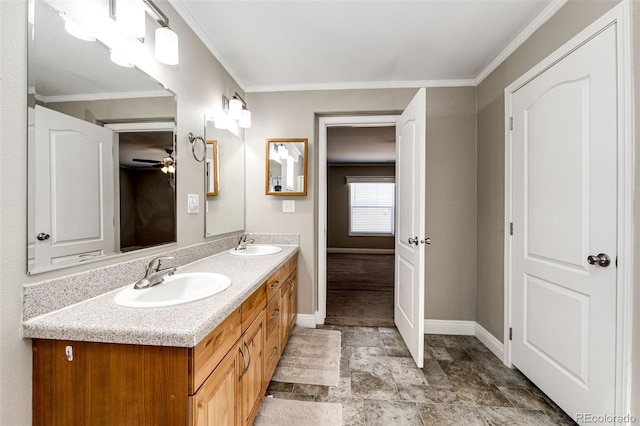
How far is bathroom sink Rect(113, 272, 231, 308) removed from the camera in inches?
38.6

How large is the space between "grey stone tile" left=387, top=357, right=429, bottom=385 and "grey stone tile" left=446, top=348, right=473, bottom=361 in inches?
15.0

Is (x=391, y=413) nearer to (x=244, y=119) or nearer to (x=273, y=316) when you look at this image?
(x=273, y=316)

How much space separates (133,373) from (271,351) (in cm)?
100

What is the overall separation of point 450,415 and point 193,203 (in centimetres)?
207

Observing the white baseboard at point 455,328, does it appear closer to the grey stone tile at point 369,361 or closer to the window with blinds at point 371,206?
the grey stone tile at point 369,361

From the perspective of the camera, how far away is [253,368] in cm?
134

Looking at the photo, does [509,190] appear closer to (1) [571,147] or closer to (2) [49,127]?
(1) [571,147]

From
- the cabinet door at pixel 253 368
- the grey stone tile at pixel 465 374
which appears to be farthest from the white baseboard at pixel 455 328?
the cabinet door at pixel 253 368

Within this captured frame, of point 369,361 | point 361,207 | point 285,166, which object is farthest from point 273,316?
point 361,207

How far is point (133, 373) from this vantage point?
2.63 ft

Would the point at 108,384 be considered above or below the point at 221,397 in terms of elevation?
above

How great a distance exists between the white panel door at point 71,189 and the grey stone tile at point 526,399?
2450 mm

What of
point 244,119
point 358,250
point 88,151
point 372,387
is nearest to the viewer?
point 88,151

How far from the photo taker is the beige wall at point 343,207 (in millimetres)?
7129
